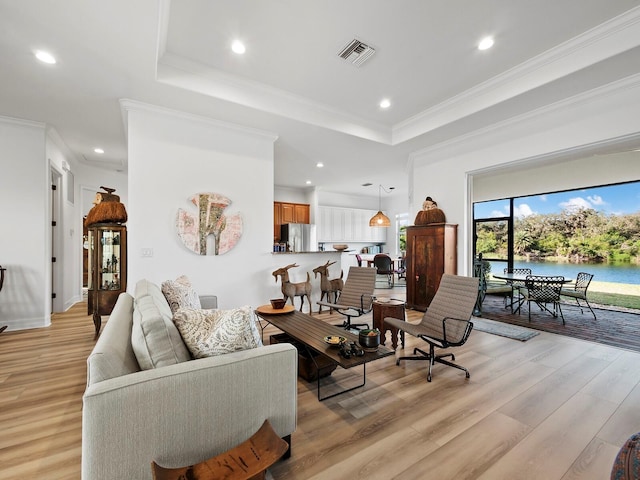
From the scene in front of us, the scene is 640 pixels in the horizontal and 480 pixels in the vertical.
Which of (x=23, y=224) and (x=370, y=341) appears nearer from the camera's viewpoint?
(x=370, y=341)

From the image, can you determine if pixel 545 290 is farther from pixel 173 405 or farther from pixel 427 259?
pixel 173 405

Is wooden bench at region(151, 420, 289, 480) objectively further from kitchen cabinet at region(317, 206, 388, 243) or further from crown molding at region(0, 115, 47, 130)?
kitchen cabinet at region(317, 206, 388, 243)

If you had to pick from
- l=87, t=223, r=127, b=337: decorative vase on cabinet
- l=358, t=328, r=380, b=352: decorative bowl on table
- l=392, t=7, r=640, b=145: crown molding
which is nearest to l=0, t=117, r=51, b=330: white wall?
l=87, t=223, r=127, b=337: decorative vase on cabinet

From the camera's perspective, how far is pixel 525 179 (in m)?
6.72

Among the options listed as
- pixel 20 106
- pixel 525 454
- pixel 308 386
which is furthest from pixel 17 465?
pixel 20 106

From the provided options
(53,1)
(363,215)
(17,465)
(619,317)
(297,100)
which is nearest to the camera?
(17,465)

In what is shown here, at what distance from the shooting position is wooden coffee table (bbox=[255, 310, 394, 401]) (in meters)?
2.10

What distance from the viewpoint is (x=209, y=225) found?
4055 mm

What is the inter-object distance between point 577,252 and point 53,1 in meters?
9.08

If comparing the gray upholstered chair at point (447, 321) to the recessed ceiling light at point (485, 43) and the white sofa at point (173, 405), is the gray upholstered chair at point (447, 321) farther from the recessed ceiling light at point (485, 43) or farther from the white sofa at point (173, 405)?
the recessed ceiling light at point (485, 43)

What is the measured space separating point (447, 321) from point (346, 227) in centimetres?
708

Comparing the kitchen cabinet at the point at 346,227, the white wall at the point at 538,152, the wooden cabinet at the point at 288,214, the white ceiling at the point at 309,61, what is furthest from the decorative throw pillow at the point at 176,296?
the kitchen cabinet at the point at 346,227

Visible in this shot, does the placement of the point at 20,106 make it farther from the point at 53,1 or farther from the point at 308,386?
the point at 308,386

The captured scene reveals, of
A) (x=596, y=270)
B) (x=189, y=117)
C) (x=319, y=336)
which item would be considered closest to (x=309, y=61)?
(x=189, y=117)
